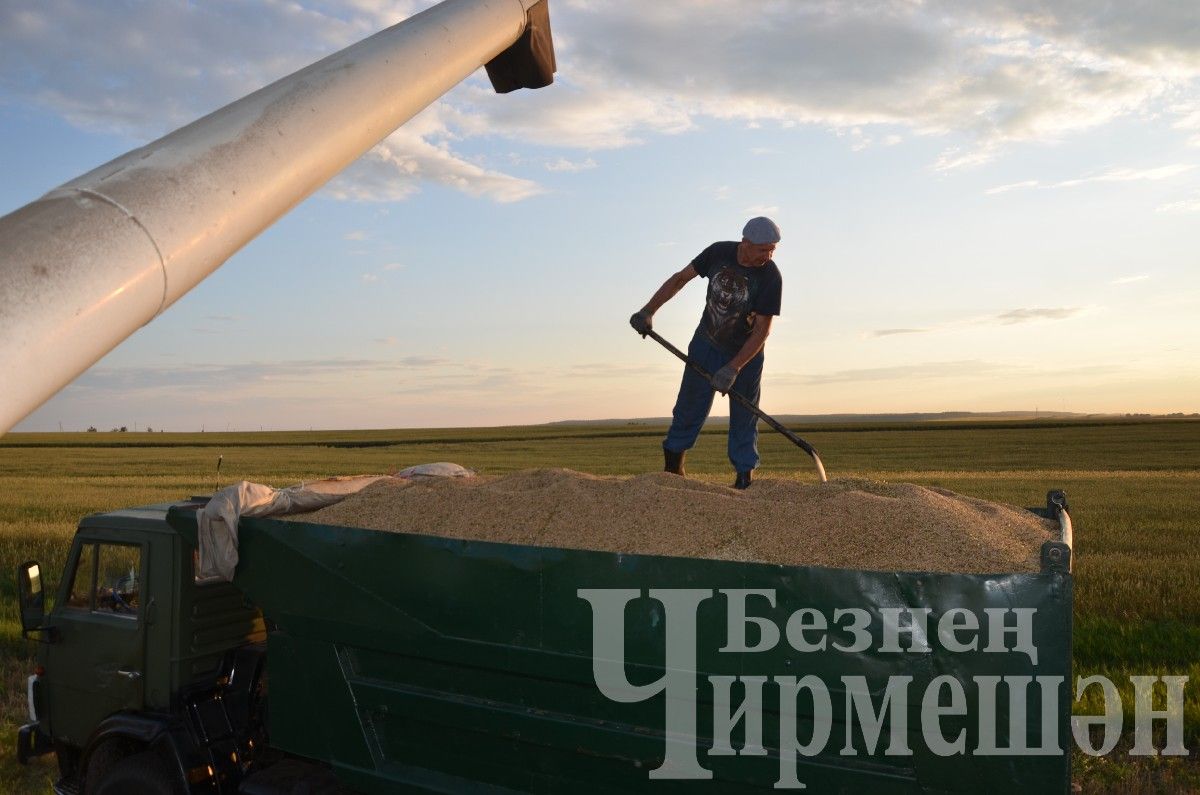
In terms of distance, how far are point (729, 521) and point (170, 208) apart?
1.98 metres

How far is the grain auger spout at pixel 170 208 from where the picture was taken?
1797mm

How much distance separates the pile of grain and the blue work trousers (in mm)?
1848

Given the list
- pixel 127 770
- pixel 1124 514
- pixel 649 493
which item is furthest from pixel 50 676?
pixel 1124 514

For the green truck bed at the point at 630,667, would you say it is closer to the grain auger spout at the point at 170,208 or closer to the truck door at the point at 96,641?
the truck door at the point at 96,641

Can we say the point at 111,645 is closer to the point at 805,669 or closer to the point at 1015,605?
the point at 805,669

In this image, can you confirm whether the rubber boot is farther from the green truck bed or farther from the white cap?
the green truck bed

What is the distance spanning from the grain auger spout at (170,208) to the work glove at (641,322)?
2801mm

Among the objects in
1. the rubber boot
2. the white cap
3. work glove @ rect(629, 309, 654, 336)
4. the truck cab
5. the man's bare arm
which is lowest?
the truck cab

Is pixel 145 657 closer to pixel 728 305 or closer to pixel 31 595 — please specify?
pixel 31 595

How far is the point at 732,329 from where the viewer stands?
19.4 ft

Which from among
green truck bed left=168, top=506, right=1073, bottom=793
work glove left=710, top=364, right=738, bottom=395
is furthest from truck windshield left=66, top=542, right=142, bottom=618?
work glove left=710, top=364, right=738, bottom=395

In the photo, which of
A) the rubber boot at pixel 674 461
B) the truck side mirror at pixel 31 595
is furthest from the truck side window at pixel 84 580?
the rubber boot at pixel 674 461

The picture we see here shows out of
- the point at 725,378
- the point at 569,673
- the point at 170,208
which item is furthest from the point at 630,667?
the point at 725,378

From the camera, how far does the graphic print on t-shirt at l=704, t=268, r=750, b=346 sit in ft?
19.1
